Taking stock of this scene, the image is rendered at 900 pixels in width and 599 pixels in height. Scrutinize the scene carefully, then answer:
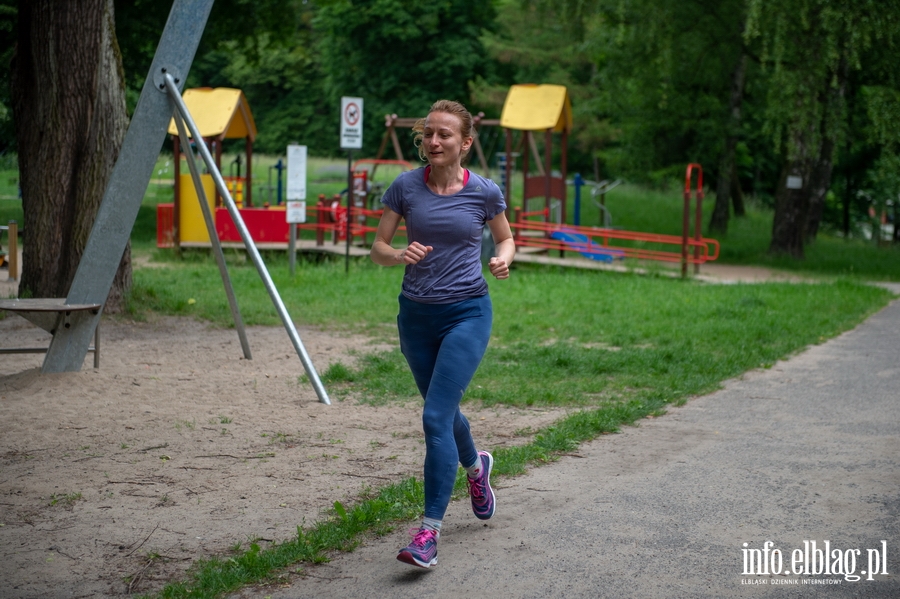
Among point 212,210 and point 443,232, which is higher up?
point 443,232

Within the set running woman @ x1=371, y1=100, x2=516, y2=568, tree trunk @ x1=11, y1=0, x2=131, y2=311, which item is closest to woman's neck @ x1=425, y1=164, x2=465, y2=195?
running woman @ x1=371, y1=100, x2=516, y2=568

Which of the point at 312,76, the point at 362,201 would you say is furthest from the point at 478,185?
the point at 312,76

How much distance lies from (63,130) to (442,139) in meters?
6.90

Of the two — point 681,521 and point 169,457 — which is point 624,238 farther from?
point 681,521

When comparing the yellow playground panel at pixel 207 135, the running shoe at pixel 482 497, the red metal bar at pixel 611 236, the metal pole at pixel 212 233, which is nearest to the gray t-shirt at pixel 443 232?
the running shoe at pixel 482 497

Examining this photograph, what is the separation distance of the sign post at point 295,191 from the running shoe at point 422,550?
1141 centimetres

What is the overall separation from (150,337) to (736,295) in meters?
7.91

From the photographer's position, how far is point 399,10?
4700 centimetres

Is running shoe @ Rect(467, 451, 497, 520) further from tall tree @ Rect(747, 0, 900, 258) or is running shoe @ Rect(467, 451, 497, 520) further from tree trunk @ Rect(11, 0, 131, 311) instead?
tall tree @ Rect(747, 0, 900, 258)

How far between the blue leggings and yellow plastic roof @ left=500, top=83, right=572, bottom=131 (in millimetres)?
16634

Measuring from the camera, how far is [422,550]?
3.98 metres

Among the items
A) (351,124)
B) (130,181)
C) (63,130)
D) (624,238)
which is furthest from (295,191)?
(130,181)

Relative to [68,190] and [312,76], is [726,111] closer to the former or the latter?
[68,190]

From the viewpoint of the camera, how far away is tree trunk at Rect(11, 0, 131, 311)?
981 centimetres
